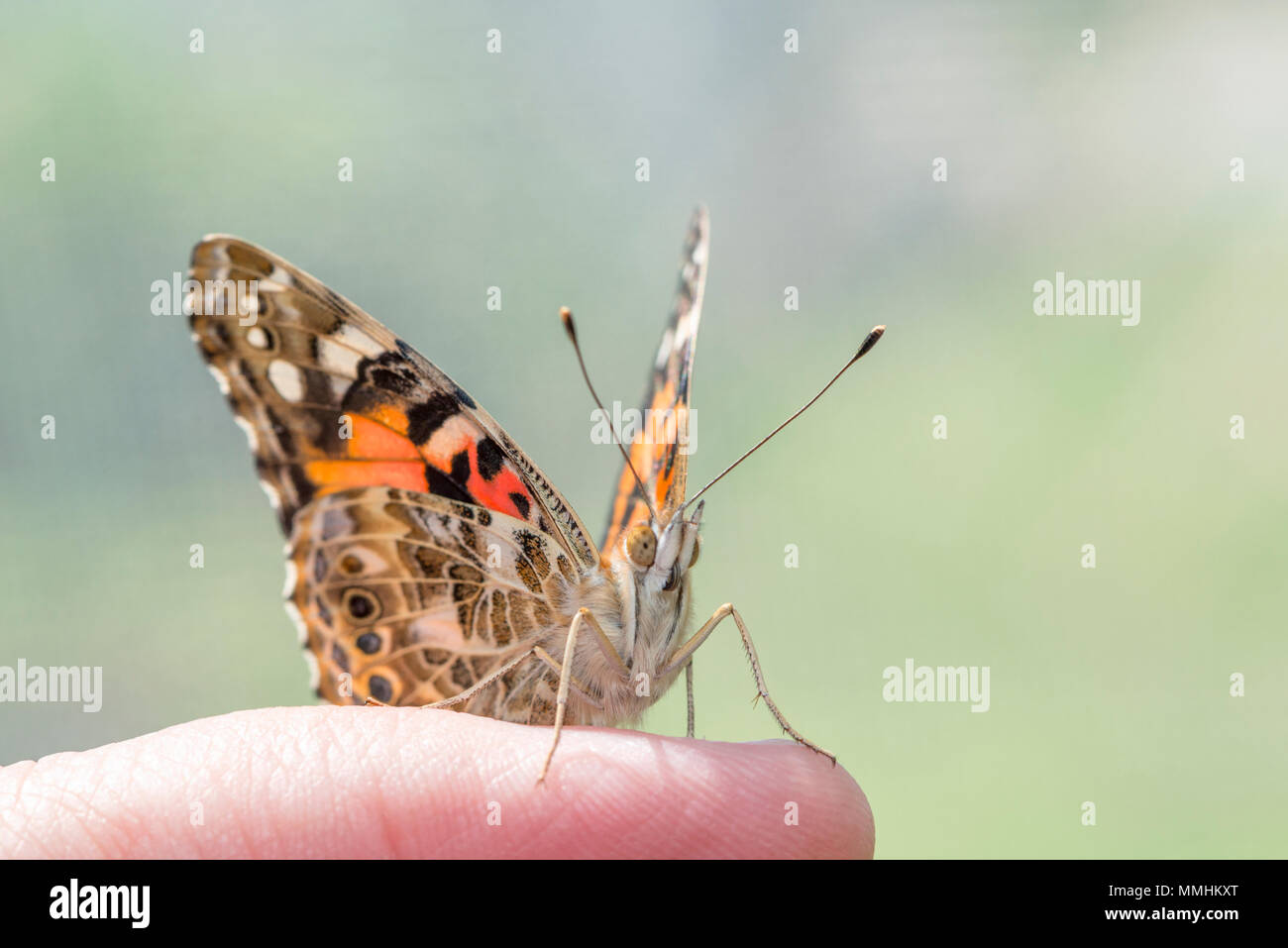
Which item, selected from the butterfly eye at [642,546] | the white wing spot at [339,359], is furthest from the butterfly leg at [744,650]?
the white wing spot at [339,359]

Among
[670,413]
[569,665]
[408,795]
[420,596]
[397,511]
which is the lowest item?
[408,795]

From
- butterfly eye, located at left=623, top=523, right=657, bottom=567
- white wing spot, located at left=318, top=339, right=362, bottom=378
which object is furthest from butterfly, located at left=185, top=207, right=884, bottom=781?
butterfly eye, located at left=623, top=523, right=657, bottom=567

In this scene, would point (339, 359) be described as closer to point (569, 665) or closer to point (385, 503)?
point (385, 503)

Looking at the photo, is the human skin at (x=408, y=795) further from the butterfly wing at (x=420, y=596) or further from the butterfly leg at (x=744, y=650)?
the butterfly wing at (x=420, y=596)

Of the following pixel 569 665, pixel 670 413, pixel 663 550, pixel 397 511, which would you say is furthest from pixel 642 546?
pixel 397 511
